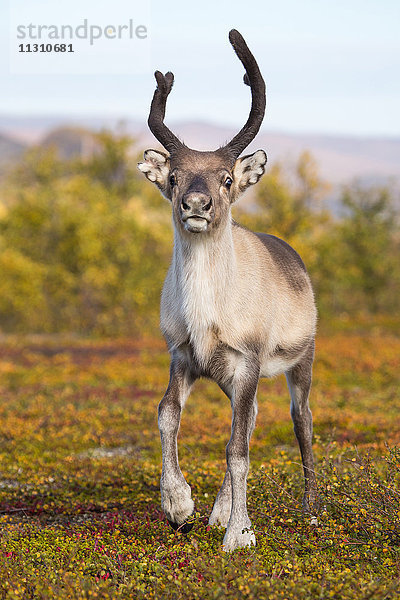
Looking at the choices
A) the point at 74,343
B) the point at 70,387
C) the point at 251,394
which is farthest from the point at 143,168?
the point at 74,343

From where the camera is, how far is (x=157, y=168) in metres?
7.46

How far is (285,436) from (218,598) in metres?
7.99

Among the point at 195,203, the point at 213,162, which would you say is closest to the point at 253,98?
the point at 213,162

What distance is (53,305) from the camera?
3744cm

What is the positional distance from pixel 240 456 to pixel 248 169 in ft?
9.52

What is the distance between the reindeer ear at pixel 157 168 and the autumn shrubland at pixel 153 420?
3193 mm

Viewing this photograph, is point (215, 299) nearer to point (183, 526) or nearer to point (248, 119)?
point (248, 119)

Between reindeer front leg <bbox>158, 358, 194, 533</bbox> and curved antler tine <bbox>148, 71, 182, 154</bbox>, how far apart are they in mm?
2189

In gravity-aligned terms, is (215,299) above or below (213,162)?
below

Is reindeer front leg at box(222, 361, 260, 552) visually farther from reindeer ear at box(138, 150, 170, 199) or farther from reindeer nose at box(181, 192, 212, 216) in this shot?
reindeer ear at box(138, 150, 170, 199)

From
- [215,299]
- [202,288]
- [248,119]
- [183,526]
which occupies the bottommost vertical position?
[183,526]

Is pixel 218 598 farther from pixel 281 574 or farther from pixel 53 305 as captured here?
pixel 53 305

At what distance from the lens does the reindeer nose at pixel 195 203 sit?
6469 mm

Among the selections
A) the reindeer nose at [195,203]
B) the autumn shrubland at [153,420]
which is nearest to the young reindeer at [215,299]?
the reindeer nose at [195,203]
